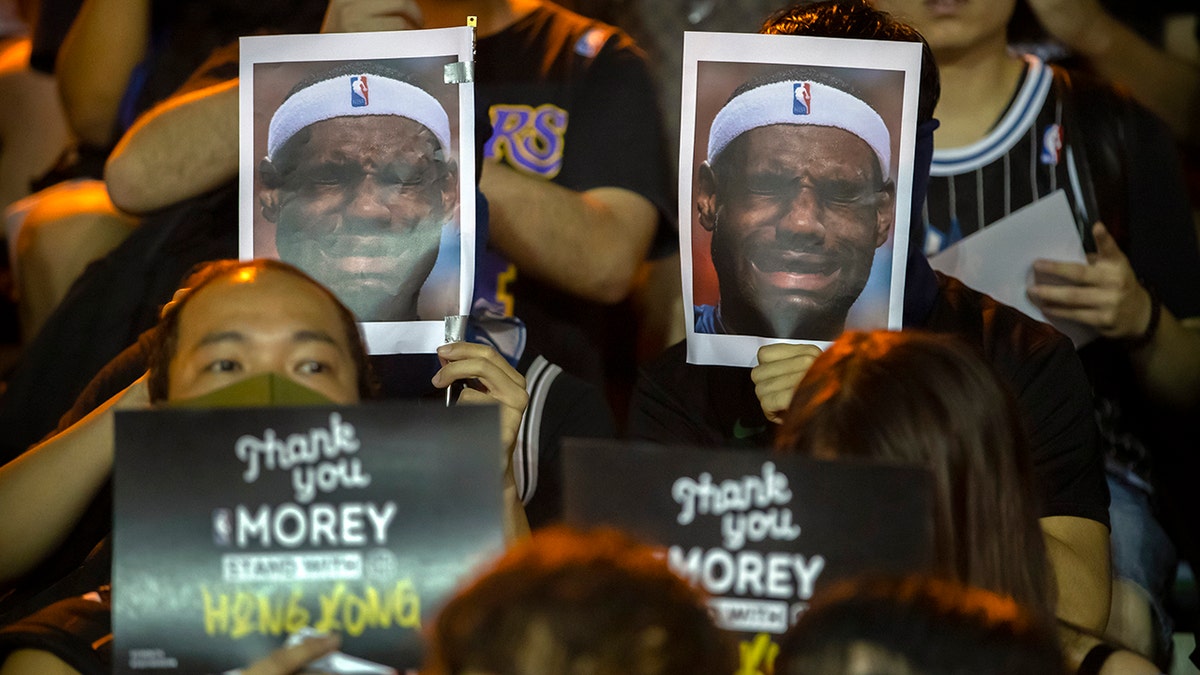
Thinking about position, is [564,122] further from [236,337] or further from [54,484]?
[54,484]

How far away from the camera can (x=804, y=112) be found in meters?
2.05

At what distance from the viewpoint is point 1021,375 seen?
215 cm

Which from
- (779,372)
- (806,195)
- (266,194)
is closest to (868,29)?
(806,195)

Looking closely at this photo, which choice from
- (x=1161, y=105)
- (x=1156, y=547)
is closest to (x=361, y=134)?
(x=1156, y=547)

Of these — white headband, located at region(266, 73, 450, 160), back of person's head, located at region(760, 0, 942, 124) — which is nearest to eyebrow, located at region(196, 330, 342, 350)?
white headband, located at region(266, 73, 450, 160)

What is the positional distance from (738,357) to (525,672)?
0.97 m

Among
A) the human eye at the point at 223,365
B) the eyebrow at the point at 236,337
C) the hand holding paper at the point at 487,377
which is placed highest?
the eyebrow at the point at 236,337

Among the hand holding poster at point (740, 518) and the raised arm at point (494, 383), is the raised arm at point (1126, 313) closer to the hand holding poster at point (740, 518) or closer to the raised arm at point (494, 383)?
the raised arm at point (494, 383)

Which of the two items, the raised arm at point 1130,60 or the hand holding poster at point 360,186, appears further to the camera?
the raised arm at point 1130,60

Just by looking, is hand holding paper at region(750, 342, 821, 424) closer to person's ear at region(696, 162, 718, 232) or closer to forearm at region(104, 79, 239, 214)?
person's ear at region(696, 162, 718, 232)

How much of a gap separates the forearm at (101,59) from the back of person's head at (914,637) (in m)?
2.25

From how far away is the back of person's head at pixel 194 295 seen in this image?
1939 millimetres

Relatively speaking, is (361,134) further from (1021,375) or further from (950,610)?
(950,610)

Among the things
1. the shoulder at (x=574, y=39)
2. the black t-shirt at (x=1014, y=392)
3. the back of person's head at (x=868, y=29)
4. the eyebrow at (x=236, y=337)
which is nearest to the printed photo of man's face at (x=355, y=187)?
the eyebrow at (x=236, y=337)
